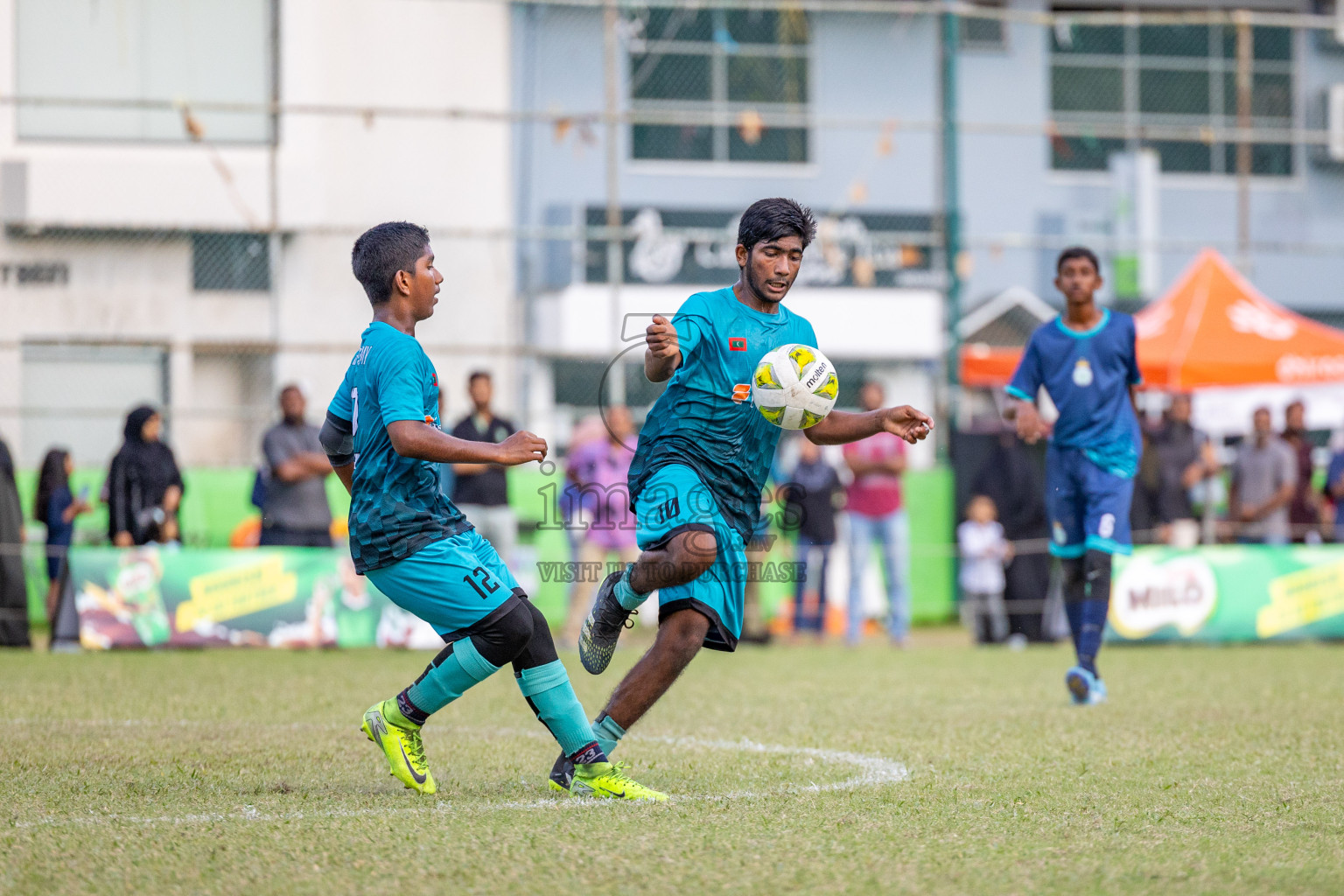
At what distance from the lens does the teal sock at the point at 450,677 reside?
15.7ft

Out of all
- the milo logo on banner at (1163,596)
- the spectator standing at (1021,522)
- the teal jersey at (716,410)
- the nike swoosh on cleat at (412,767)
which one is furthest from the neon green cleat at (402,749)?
the spectator standing at (1021,522)

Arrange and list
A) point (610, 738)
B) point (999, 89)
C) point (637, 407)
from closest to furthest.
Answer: point (610, 738), point (637, 407), point (999, 89)

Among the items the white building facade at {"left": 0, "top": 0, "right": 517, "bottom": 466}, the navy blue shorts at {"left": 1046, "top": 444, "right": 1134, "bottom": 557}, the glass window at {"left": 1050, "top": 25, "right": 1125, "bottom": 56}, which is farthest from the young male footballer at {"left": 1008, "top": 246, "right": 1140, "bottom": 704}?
the glass window at {"left": 1050, "top": 25, "right": 1125, "bottom": 56}

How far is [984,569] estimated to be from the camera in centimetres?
1417

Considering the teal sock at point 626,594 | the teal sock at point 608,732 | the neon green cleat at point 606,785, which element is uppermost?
the teal sock at point 626,594

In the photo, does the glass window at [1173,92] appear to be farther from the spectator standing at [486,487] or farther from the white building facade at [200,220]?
the spectator standing at [486,487]

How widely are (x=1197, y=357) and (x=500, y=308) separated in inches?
284

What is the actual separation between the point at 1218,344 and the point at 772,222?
1214 centimetres

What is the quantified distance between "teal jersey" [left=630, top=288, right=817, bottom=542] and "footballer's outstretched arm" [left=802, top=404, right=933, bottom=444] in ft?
0.73

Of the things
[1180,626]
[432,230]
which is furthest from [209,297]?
[1180,626]

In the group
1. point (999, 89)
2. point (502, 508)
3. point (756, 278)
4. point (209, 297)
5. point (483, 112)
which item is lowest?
point (502, 508)

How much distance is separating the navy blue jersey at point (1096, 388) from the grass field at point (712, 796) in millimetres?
1363

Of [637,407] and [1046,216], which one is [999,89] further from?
[637,407]

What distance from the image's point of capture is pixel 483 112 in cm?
1577
